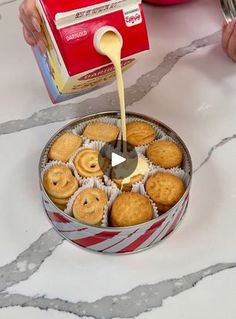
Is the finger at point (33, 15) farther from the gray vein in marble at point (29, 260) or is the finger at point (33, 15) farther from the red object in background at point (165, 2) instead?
the red object in background at point (165, 2)

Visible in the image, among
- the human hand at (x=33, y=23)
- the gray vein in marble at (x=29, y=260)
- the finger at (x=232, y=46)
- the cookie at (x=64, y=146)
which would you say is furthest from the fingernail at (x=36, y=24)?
the finger at (x=232, y=46)

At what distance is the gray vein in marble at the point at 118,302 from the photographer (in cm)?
62

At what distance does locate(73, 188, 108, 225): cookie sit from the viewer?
647 mm

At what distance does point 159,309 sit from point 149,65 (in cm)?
45

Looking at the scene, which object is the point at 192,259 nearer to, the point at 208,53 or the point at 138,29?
the point at 138,29

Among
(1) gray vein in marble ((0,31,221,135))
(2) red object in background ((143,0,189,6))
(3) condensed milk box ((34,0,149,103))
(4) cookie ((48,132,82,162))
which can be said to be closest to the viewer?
(3) condensed milk box ((34,0,149,103))

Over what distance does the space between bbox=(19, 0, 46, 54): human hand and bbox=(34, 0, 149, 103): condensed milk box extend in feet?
0.04

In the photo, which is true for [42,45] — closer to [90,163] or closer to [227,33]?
[90,163]

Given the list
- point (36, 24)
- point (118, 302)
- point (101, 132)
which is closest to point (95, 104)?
point (101, 132)

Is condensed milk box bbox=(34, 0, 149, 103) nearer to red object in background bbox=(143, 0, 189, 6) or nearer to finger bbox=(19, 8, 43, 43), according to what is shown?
finger bbox=(19, 8, 43, 43)

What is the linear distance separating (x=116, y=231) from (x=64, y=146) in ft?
0.53

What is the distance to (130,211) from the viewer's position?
649mm

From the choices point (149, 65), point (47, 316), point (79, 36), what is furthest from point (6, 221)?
point (149, 65)

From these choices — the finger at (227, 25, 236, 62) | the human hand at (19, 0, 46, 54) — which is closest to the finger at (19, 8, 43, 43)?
the human hand at (19, 0, 46, 54)
